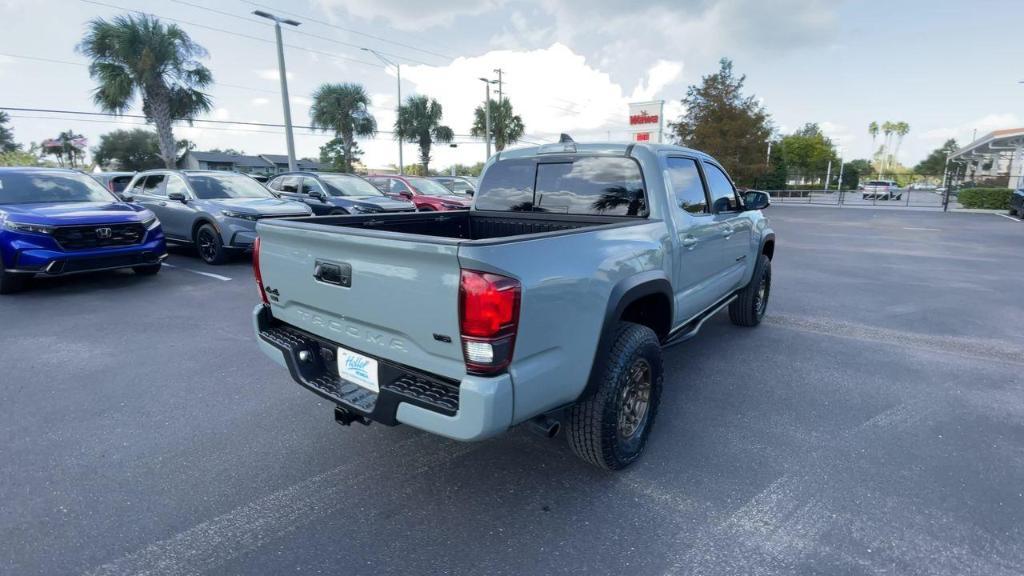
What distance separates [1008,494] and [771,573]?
1.60 meters

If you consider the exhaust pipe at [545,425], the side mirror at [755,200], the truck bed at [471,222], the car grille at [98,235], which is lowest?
the exhaust pipe at [545,425]

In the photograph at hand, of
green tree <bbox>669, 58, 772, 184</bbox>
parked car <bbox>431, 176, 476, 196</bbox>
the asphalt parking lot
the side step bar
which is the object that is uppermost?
green tree <bbox>669, 58, 772, 184</bbox>

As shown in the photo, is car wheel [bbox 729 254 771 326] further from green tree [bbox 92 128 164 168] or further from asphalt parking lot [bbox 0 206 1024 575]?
green tree [bbox 92 128 164 168]

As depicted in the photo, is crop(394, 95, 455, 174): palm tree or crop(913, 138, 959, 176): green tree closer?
crop(394, 95, 455, 174): palm tree

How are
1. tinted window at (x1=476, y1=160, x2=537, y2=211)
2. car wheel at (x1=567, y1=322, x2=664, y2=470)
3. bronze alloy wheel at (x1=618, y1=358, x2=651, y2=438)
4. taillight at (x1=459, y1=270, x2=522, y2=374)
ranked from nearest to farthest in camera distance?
taillight at (x1=459, y1=270, x2=522, y2=374), car wheel at (x1=567, y1=322, x2=664, y2=470), bronze alloy wheel at (x1=618, y1=358, x2=651, y2=438), tinted window at (x1=476, y1=160, x2=537, y2=211)

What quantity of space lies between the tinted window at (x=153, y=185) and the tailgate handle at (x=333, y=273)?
9.23 m

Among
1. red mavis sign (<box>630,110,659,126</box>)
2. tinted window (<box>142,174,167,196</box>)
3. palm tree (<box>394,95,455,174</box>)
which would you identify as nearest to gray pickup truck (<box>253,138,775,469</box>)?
tinted window (<box>142,174,167,196</box>)

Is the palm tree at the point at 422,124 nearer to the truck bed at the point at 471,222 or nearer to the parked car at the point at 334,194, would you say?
the parked car at the point at 334,194

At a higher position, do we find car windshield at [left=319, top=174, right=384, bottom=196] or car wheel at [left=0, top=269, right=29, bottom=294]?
car windshield at [left=319, top=174, right=384, bottom=196]

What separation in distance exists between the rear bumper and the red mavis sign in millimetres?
26858

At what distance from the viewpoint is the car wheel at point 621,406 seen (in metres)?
2.72

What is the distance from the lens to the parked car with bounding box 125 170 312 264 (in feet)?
29.1

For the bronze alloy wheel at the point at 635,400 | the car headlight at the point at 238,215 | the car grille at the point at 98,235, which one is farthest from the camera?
the car headlight at the point at 238,215

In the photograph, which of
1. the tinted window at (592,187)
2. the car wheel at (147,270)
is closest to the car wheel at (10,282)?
the car wheel at (147,270)
